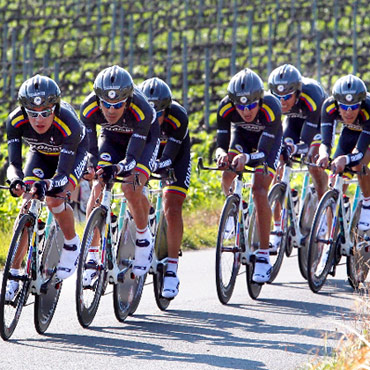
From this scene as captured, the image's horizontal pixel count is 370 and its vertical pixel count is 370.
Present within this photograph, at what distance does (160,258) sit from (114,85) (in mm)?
1819

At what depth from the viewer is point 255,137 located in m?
9.95

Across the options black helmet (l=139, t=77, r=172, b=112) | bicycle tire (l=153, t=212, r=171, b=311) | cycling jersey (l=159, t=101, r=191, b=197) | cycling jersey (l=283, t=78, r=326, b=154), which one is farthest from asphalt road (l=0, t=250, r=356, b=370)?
cycling jersey (l=283, t=78, r=326, b=154)

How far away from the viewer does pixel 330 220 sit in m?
9.86

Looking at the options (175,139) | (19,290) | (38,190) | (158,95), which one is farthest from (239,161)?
(19,290)

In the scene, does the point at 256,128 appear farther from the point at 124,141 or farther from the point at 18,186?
the point at 18,186

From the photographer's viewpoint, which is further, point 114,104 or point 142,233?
point 142,233

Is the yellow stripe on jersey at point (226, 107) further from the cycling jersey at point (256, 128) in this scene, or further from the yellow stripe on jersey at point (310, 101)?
the yellow stripe on jersey at point (310, 101)

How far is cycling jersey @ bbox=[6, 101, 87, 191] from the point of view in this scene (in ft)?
25.1

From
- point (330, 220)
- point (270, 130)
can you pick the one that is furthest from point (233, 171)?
point (330, 220)

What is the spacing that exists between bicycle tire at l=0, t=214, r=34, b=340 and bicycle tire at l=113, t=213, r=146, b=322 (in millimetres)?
1034

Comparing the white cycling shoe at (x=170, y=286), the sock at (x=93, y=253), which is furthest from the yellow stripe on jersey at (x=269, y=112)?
the sock at (x=93, y=253)

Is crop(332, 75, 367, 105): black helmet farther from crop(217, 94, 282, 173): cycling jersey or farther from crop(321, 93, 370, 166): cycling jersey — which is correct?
crop(217, 94, 282, 173): cycling jersey

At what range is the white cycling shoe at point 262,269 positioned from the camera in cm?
941

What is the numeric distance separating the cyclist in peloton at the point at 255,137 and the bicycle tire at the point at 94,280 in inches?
69.5
